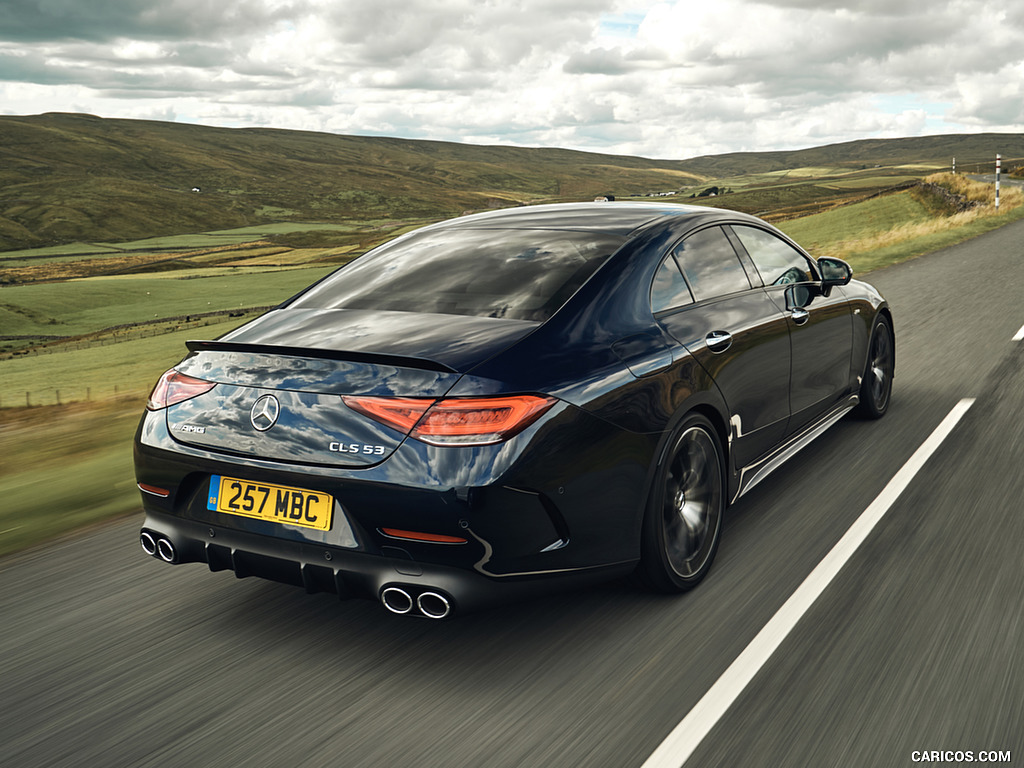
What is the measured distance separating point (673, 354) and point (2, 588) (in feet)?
10.2

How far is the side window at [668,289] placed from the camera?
3.85 meters

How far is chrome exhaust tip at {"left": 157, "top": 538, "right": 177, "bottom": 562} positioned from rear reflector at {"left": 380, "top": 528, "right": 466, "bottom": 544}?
3.10ft

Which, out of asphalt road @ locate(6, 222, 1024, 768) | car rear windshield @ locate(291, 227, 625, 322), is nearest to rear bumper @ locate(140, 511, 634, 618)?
asphalt road @ locate(6, 222, 1024, 768)

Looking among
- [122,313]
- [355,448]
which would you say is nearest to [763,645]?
[355,448]

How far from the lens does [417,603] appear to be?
305cm

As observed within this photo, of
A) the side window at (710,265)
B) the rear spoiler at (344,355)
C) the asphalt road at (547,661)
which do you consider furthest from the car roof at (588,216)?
the asphalt road at (547,661)

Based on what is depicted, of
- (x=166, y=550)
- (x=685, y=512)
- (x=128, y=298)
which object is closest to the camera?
(x=166, y=550)

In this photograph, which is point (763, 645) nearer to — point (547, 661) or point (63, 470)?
point (547, 661)

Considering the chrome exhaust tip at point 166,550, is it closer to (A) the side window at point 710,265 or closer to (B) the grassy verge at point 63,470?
(B) the grassy verge at point 63,470

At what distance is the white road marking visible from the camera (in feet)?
8.77

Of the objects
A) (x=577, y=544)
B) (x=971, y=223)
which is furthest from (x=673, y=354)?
(x=971, y=223)

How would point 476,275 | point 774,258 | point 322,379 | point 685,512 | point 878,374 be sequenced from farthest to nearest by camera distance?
1. point 878,374
2. point 774,258
3. point 476,275
4. point 685,512
5. point 322,379

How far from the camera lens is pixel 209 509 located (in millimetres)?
3301

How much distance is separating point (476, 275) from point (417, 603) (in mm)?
1488
